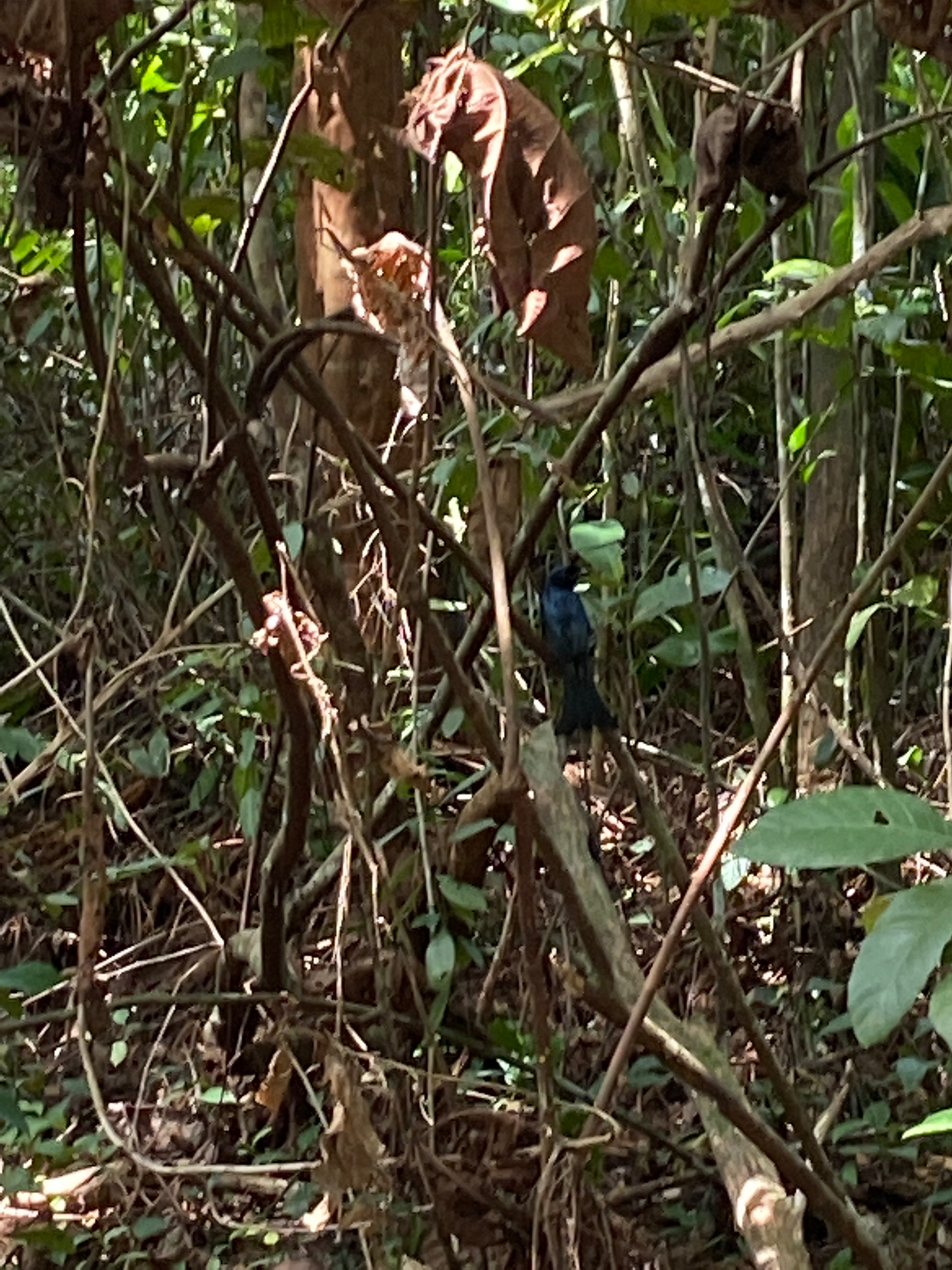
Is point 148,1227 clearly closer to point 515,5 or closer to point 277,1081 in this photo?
point 277,1081

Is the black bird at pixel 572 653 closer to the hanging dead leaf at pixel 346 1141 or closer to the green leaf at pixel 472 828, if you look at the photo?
the green leaf at pixel 472 828

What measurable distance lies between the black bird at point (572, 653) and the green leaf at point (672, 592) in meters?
0.24

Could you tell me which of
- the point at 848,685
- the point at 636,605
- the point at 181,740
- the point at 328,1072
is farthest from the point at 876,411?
the point at 328,1072

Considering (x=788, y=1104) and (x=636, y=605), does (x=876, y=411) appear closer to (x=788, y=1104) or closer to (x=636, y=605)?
(x=636, y=605)

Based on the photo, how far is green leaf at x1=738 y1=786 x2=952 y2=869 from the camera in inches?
41.7

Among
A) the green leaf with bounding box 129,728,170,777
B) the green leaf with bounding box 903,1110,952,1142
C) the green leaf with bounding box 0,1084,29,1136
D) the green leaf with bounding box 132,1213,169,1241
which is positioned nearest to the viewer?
the green leaf with bounding box 903,1110,952,1142

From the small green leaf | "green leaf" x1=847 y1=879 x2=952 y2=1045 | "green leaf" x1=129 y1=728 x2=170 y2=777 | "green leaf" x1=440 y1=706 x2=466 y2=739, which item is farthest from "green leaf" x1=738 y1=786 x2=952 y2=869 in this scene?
"green leaf" x1=129 y1=728 x2=170 y2=777

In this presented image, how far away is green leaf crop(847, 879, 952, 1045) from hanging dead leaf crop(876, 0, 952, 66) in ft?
2.50

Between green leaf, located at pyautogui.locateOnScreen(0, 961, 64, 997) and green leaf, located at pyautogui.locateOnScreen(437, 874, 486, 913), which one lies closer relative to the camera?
green leaf, located at pyautogui.locateOnScreen(0, 961, 64, 997)

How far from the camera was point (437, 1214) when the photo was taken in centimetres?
→ 169

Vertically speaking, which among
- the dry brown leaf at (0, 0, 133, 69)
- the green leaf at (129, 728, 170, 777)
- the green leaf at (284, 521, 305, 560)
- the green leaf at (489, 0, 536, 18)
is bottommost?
the green leaf at (129, 728, 170, 777)

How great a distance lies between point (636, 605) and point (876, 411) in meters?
0.89

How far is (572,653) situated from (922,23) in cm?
93

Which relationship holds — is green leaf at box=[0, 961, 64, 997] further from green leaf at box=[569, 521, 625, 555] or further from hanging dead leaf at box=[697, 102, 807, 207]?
hanging dead leaf at box=[697, 102, 807, 207]
